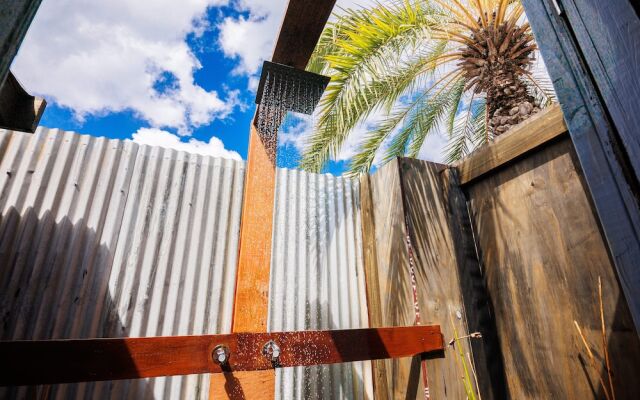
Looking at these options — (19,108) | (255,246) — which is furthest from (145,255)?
(19,108)

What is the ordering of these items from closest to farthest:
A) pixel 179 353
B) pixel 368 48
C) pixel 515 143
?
pixel 179 353
pixel 515 143
pixel 368 48

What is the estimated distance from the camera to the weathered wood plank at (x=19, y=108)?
1.73 m

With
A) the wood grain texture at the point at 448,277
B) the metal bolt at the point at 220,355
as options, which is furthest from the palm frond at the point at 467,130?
the metal bolt at the point at 220,355

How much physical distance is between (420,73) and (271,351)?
416 cm

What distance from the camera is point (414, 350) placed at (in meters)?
1.83

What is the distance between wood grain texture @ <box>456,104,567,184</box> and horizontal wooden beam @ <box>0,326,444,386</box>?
1.23m

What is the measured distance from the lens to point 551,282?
1663 mm

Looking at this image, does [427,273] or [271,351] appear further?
[427,273]

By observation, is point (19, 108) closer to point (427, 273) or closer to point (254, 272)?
point (254, 272)

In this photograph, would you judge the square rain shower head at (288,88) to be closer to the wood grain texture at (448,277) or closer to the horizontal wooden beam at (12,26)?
the wood grain texture at (448,277)

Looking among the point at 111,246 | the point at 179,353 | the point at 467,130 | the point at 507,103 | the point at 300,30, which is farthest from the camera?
the point at 467,130

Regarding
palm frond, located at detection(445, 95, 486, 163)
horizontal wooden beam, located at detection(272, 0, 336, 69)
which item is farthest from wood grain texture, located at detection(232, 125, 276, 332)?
palm frond, located at detection(445, 95, 486, 163)

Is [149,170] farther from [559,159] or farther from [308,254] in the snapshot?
[559,159]

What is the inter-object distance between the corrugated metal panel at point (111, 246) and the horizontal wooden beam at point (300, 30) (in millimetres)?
1326
